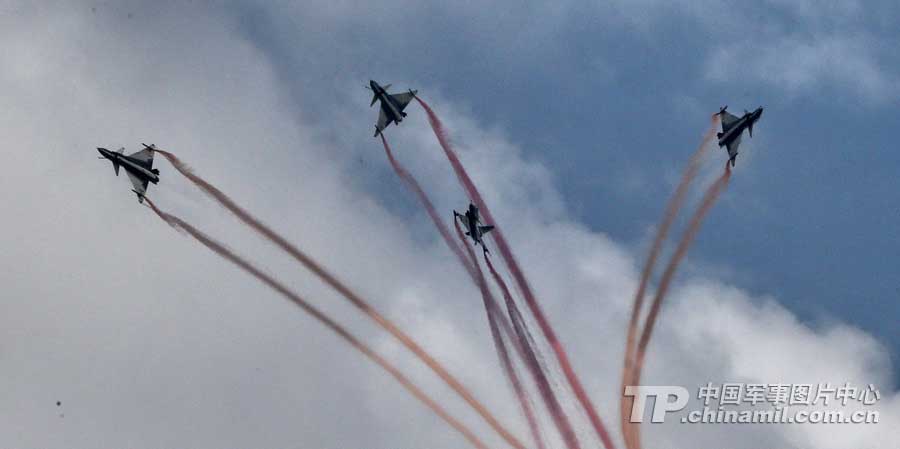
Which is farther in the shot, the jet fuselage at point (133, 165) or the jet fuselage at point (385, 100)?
the jet fuselage at point (385, 100)

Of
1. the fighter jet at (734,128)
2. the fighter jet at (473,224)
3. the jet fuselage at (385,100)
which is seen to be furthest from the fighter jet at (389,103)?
the fighter jet at (734,128)

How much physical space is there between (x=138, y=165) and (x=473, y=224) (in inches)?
1359

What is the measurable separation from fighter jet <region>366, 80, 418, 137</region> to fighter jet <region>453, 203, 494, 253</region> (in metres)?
13.6

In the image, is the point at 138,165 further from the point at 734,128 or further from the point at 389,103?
the point at 734,128

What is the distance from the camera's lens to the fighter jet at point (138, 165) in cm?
8531

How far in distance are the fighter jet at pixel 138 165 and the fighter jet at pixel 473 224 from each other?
103 feet

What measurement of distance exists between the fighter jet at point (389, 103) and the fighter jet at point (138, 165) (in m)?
23.5

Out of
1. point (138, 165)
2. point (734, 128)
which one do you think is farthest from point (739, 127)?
point (138, 165)

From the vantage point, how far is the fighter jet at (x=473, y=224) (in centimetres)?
8469

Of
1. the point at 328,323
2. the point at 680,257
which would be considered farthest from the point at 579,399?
the point at 328,323

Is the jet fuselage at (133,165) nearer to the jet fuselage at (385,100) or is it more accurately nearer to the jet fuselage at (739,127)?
the jet fuselage at (385,100)

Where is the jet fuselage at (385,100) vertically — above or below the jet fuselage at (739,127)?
below

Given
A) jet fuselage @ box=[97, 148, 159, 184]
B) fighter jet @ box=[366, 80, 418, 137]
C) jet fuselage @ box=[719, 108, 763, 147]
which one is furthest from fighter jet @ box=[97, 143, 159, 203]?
jet fuselage @ box=[719, 108, 763, 147]

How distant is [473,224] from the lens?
85.3m
